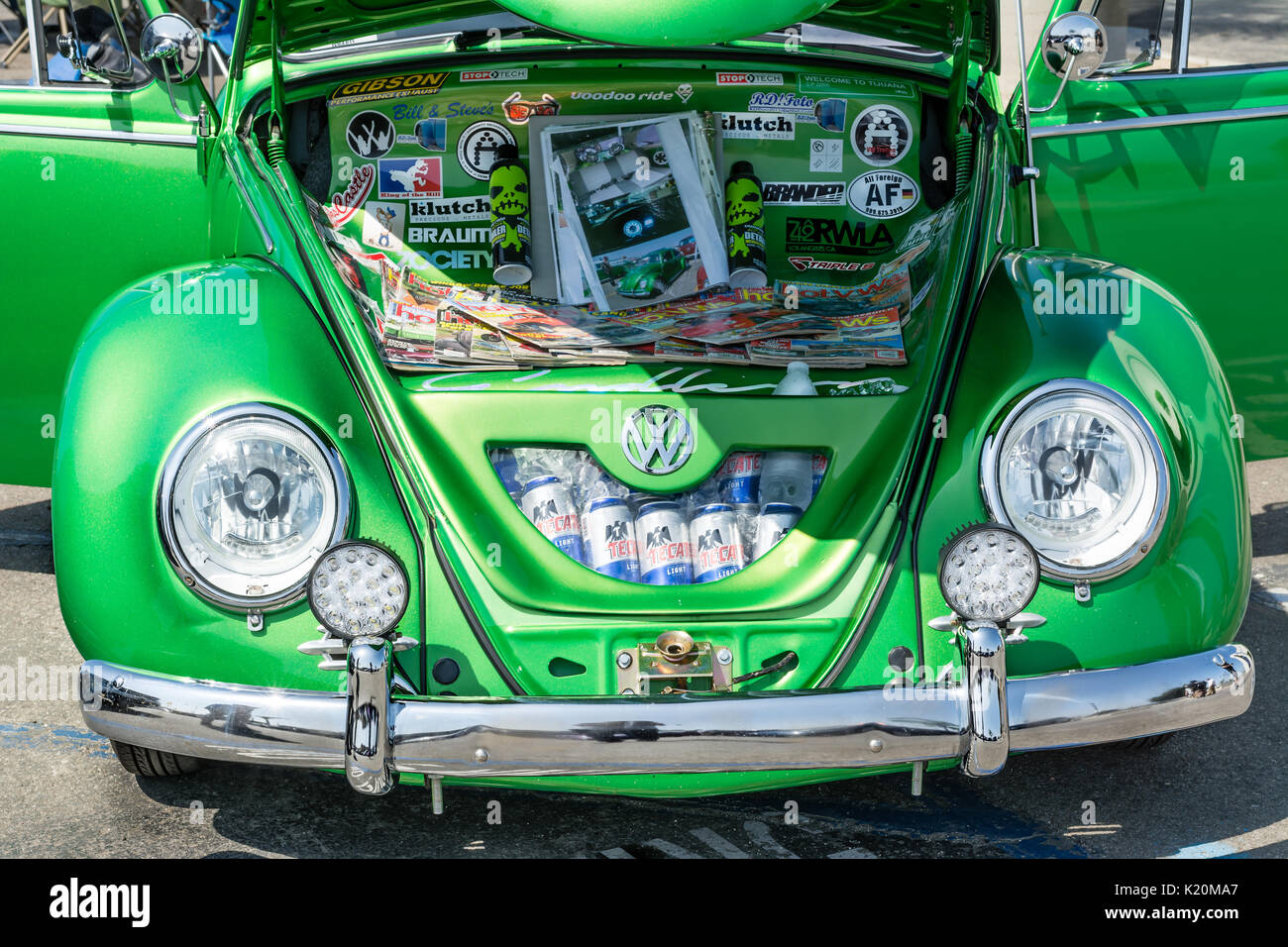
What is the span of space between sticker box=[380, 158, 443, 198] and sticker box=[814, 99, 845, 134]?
3.37 feet

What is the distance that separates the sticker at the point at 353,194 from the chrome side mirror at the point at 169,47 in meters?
0.47

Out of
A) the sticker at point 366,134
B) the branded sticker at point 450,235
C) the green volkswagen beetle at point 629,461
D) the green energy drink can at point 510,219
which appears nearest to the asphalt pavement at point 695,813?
the green volkswagen beetle at point 629,461

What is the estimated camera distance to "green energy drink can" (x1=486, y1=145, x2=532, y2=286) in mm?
3521

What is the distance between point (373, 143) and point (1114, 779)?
7.95 ft

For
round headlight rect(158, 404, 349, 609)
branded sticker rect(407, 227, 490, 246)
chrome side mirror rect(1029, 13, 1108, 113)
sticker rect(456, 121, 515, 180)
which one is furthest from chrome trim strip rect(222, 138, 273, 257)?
chrome side mirror rect(1029, 13, 1108, 113)

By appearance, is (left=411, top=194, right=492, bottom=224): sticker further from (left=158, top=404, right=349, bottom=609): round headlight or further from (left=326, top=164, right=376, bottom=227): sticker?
(left=158, top=404, right=349, bottom=609): round headlight

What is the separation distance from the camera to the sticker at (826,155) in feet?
12.4

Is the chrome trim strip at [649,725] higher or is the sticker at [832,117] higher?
the sticker at [832,117]

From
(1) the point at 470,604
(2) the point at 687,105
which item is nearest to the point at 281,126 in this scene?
(2) the point at 687,105

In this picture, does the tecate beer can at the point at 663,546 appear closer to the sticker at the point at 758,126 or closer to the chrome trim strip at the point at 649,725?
the chrome trim strip at the point at 649,725

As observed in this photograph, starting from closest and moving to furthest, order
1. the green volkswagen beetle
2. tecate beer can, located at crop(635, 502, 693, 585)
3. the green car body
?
the green volkswagen beetle, tecate beer can, located at crop(635, 502, 693, 585), the green car body

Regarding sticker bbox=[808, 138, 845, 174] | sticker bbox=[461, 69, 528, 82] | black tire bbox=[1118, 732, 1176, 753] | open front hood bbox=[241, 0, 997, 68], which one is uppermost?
open front hood bbox=[241, 0, 997, 68]

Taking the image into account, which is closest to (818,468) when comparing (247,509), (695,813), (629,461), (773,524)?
(773,524)

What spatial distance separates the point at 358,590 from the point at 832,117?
202 centimetres
